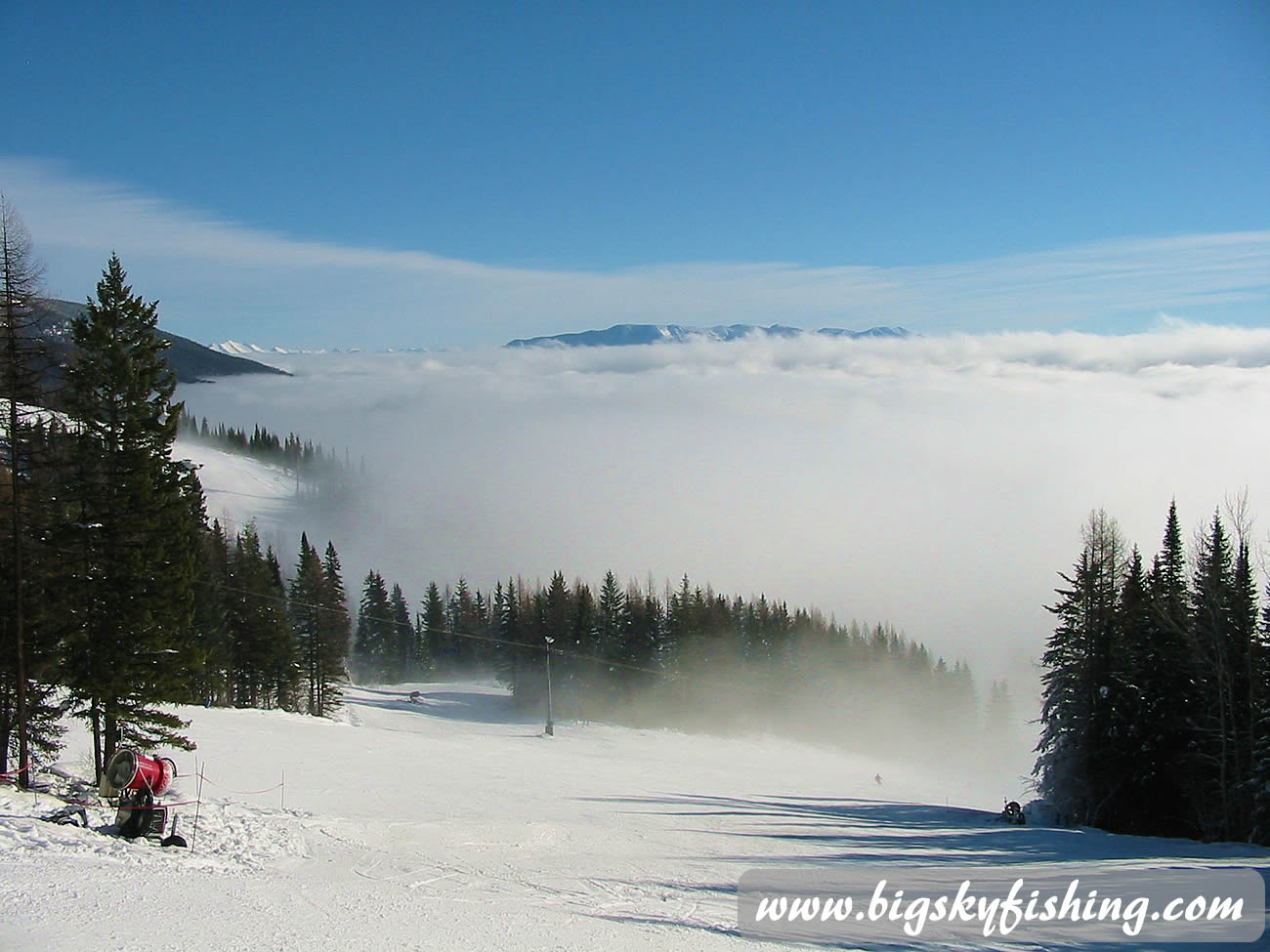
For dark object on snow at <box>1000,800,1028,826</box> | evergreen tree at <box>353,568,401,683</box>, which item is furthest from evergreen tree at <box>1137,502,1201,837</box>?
evergreen tree at <box>353,568,401,683</box>

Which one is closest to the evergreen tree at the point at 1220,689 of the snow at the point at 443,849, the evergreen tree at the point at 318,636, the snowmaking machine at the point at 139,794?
the snow at the point at 443,849

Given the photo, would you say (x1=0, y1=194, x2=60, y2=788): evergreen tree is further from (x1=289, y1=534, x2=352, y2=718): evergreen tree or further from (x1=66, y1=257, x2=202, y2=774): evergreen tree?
(x1=289, y1=534, x2=352, y2=718): evergreen tree

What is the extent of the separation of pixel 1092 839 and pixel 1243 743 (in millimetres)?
8131

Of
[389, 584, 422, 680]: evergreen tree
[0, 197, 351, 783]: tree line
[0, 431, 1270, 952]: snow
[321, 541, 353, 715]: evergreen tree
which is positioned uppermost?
[0, 197, 351, 783]: tree line

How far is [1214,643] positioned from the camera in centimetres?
2944

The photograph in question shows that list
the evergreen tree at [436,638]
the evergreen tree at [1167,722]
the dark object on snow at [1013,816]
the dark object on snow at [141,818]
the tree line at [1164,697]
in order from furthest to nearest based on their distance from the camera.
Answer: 1. the evergreen tree at [436,638]
2. the evergreen tree at [1167,722]
3. the dark object on snow at [1013,816]
4. the tree line at [1164,697]
5. the dark object on snow at [141,818]

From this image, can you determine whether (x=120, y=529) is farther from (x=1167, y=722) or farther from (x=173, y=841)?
(x=1167, y=722)

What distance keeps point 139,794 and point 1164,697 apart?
33.2m

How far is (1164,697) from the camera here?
107 feet

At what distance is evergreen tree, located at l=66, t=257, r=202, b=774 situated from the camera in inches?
854

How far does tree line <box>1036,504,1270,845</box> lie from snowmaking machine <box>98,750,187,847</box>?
2777 centimetres

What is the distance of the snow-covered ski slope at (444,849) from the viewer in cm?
1209

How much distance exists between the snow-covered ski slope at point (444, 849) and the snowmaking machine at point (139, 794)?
0.58 m

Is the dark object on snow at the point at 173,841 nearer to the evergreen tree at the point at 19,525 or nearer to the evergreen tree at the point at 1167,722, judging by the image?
the evergreen tree at the point at 19,525
